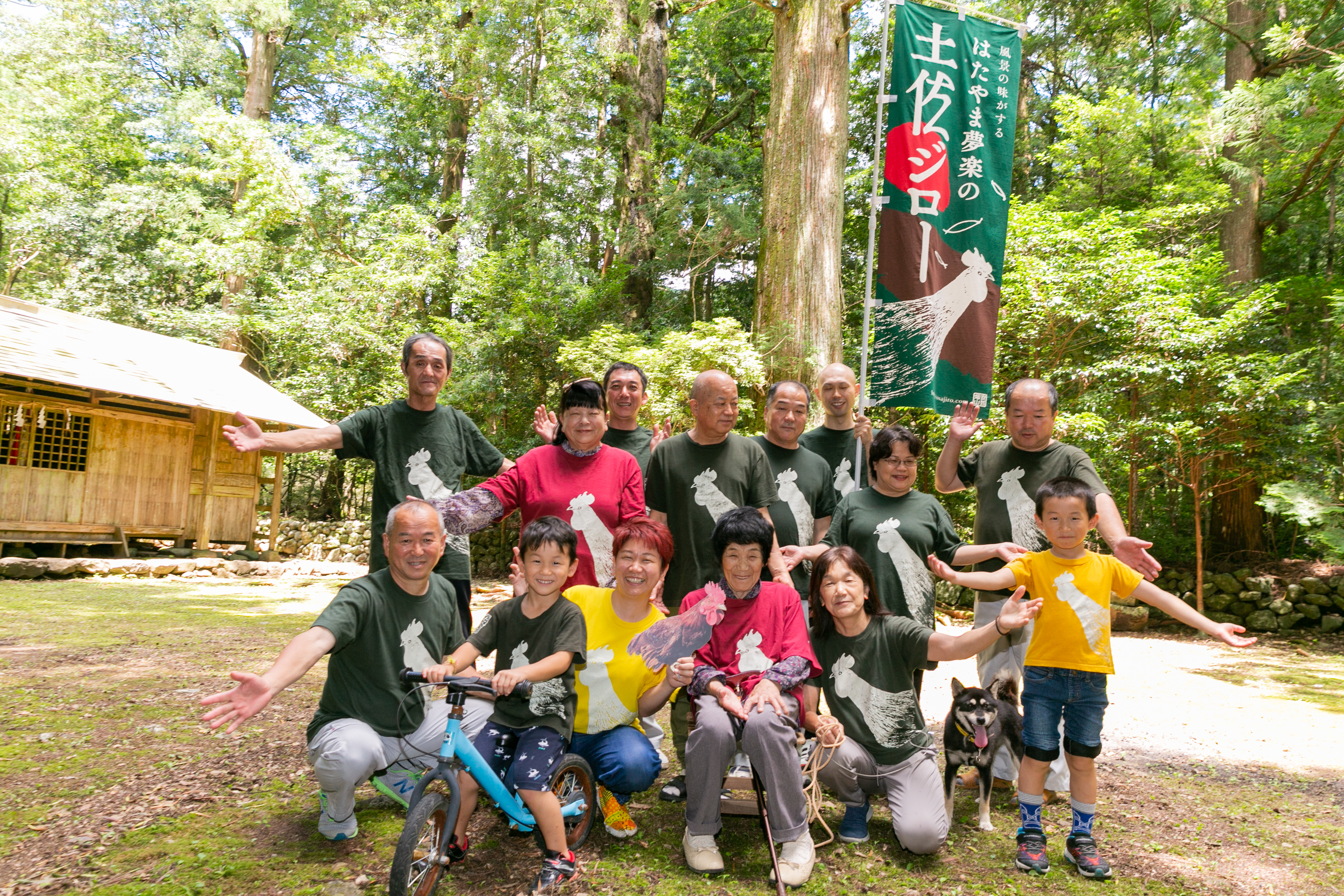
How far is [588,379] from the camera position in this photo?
3449 mm

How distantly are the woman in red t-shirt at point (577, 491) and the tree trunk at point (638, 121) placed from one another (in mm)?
→ 9343

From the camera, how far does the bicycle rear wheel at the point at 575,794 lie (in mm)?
2758

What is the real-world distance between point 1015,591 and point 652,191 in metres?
11.4

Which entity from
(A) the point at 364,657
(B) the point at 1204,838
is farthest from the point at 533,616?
(B) the point at 1204,838

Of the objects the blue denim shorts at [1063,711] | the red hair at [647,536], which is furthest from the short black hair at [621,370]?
the blue denim shorts at [1063,711]

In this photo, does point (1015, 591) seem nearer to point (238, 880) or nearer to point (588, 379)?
point (588, 379)

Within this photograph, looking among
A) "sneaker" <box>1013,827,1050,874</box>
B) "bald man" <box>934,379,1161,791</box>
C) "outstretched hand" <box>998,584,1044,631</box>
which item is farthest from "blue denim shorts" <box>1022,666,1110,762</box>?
"bald man" <box>934,379,1161,791</box>

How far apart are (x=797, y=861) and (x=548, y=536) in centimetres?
143

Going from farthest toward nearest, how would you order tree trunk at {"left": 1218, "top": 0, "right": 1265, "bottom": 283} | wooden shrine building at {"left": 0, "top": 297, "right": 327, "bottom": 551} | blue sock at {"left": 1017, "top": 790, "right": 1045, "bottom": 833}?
tree trunk at {"left": 1218, "top": 0, "right": 1265, "bottom": 283}, wooden shrine building at {"left": 0, "top": 297, "right": 327, "bottom": 551}, blue sock at {"left": 1017, "top": 790, "right": 1045, "bottom": 833}

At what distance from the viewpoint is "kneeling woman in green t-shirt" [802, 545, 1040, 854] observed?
9.38ft

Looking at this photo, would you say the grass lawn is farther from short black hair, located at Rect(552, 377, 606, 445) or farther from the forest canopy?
the forest canopy

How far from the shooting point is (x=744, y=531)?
2977 millimetres

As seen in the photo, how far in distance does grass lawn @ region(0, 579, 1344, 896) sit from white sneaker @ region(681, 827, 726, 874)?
0.06 meters

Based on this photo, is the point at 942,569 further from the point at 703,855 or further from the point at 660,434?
the point at 660,434
